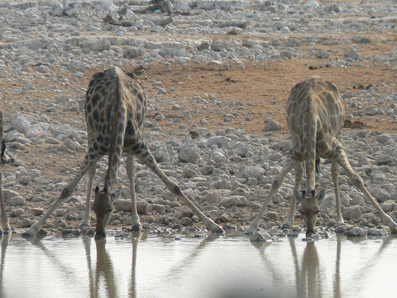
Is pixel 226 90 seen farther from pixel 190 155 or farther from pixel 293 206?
pixel 293 206

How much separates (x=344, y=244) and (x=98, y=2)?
26.5 metres

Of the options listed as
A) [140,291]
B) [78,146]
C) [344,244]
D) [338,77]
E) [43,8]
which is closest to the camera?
[140,291]

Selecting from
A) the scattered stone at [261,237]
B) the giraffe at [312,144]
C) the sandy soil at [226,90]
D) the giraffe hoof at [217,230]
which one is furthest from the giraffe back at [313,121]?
the sandy soil at [226,90]

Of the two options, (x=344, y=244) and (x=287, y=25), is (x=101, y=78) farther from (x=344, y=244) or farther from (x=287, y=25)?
(x=287, y=25)

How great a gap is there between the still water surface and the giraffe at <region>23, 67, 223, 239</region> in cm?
53

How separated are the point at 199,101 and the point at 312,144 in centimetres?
814

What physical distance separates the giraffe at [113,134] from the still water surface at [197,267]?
0.53 metres

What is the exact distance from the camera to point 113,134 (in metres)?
6.98

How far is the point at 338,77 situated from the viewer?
58.2ft

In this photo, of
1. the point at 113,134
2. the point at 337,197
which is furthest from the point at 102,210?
the point at 337,197

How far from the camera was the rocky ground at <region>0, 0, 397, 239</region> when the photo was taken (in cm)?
873

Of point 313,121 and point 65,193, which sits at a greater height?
point 313,121

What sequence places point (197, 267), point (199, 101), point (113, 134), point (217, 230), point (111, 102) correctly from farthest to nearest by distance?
point (199, 101)
point (217, 230)
point (111, 102)
point (113, 134)
point (197, 267)

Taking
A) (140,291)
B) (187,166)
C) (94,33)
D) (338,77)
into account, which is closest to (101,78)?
(187,166)
